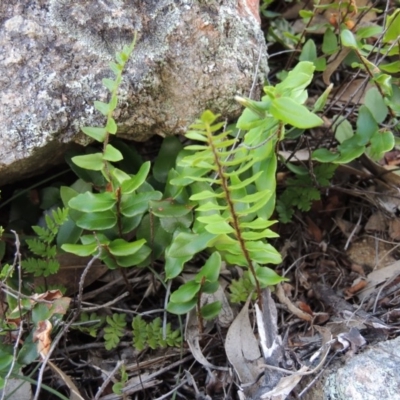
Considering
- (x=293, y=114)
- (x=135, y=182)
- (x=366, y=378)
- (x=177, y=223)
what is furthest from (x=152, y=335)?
(x=293, y=114)

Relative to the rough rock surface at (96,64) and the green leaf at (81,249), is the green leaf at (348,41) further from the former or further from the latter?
the green leaf at (81,249)

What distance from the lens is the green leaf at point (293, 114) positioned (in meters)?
1.30

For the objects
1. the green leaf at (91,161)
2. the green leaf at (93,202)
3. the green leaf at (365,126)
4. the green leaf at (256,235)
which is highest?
the green leaf at (91,161)

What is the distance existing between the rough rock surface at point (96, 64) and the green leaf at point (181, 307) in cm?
58

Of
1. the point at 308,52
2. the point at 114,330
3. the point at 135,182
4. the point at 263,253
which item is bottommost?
the point at 114,330

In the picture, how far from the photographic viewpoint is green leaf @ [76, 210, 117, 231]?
5.55 ft

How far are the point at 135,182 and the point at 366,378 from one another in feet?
2.67

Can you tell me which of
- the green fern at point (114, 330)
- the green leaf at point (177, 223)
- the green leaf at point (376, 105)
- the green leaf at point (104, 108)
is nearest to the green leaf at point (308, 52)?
the green leaf at point (376, 105)

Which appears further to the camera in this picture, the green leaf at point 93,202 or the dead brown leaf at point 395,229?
the dead brown leaf at point 395,229

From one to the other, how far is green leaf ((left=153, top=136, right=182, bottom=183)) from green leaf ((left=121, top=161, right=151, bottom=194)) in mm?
A: 265

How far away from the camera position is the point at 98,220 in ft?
5.59

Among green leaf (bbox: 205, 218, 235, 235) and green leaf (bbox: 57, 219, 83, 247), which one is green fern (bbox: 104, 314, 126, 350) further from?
green leaf (bbox: 205, 218, 235, 235)

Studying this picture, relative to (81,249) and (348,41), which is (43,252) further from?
(348,41)

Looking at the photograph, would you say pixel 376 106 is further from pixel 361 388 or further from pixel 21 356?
pixel 21 356
